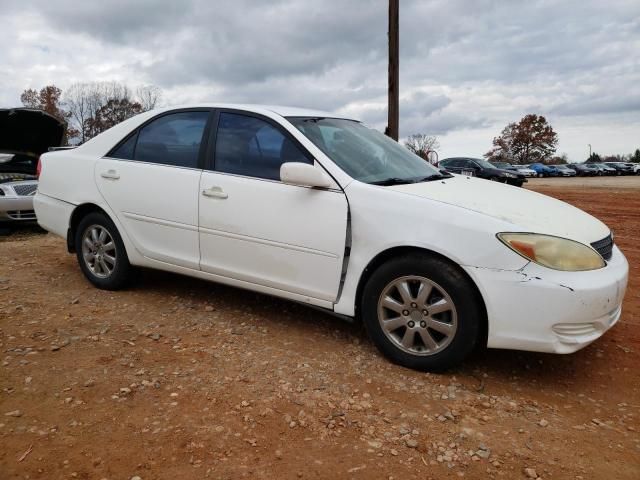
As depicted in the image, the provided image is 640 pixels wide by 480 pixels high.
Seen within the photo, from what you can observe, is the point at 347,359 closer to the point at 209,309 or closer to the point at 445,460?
the point at 445,460

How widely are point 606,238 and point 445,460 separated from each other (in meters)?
1.83

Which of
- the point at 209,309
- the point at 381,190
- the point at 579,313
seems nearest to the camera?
the point at 579,313

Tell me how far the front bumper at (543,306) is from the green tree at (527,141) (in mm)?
73074

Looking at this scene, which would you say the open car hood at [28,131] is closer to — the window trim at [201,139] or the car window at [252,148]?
the window trim at [201,139]

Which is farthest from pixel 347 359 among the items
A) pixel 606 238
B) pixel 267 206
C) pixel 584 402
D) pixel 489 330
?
pixel 606 238

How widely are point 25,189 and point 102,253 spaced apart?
4.32 m

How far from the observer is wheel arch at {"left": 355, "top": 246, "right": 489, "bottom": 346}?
2.94 m

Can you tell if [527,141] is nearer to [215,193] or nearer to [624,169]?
[624,169]

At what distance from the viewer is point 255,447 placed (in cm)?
239

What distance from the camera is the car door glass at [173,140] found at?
4.00 meters

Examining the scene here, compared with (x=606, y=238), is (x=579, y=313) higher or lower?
lower

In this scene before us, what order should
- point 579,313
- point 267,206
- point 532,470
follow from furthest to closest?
point 267,206 < point 579,313 < point 532,470

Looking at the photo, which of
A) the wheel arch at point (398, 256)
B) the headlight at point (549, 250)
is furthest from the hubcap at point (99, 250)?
the headlight at point (549, 250)

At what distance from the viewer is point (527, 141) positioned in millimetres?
72875
